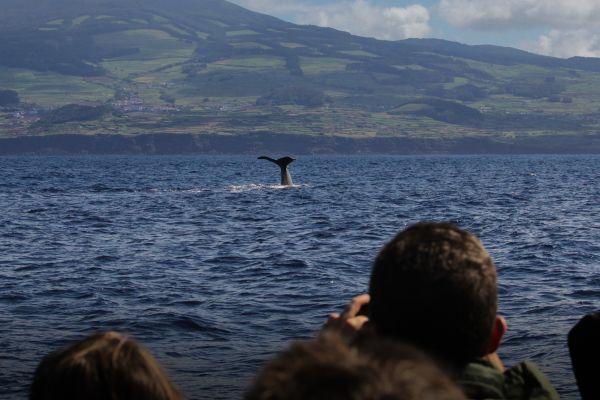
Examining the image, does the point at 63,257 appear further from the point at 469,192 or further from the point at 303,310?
the point at 469,192

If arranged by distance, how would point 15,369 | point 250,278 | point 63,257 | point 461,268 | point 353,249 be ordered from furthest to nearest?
point 353,249 < point 63,257 < point 250,278 < point 15,369 < point 461,268

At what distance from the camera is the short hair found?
3.63m

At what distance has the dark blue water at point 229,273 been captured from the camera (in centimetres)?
1576

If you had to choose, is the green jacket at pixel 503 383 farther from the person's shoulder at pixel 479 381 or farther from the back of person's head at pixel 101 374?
the back of person's head at pixel 101 374

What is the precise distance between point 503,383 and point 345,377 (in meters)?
1.52

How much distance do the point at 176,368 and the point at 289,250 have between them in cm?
1563

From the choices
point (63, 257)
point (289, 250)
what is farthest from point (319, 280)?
point (63, 257)

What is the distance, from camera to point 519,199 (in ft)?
190

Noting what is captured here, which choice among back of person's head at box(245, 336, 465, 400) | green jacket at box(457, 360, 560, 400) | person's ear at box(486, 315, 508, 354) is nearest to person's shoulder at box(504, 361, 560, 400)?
green jacket at box(457, 360, 560, 400)

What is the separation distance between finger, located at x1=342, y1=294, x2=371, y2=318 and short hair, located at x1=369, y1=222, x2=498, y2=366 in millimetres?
361

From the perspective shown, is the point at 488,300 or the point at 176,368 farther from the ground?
the point at 488,300

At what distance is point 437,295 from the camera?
143 inches

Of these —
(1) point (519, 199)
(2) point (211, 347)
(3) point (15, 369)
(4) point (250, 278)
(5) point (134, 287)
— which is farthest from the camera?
(1) point (519, 199)

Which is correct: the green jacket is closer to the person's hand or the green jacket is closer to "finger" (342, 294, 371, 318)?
the person's hand
